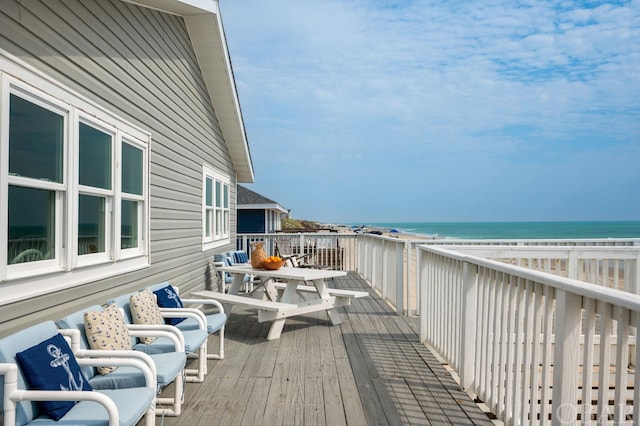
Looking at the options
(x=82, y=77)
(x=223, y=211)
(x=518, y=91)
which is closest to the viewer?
(x=82, y=77)

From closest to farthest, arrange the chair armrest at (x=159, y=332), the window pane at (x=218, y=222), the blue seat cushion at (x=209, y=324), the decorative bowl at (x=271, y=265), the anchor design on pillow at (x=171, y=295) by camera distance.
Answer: the chair armrest at (x=159, y=332)
the blue seat cushion at (x=209, y=324)
the anchor design on pillow at (x=171, y=295)
the decorative bowl at (x=271, y=265)
the window pane at (x=218, y=222)

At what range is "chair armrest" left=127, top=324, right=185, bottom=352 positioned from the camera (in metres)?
3.12

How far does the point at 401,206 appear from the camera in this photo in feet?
306

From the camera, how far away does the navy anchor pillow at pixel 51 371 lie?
6.92ft

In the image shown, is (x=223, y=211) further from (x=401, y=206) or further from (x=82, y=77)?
(x=401, y=206)

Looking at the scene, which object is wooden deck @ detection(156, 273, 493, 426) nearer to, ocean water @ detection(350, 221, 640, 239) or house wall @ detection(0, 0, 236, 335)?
house wall @ detection(0, 0, 236, 335)

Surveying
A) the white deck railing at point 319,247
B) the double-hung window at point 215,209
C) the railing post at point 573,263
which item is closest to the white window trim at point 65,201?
the double-hung window at point 215,209

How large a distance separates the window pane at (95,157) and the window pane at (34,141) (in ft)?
1.11

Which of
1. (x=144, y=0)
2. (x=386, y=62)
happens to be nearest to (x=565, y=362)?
(x=144, y=0)

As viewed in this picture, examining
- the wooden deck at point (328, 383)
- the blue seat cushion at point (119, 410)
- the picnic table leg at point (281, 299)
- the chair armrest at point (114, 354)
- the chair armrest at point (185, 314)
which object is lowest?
the wooden deck at point (328, 383)

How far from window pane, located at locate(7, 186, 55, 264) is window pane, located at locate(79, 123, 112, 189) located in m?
0.47

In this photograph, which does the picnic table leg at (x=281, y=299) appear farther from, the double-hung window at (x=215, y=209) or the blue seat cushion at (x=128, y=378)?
the blue seat cushion at (x=128, y=378)

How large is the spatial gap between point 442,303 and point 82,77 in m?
3.46

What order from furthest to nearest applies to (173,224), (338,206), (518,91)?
(338,206) → (518,91) → (173,224)
